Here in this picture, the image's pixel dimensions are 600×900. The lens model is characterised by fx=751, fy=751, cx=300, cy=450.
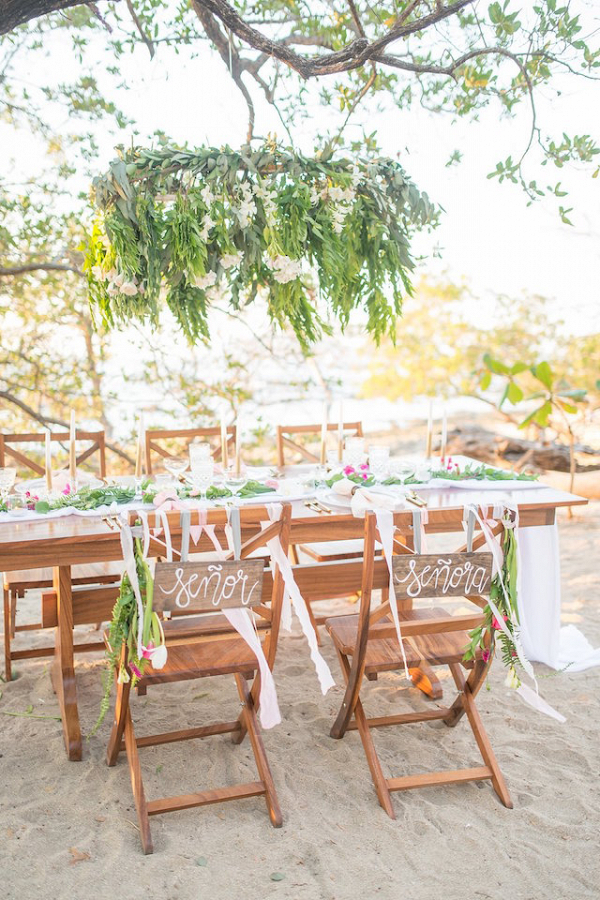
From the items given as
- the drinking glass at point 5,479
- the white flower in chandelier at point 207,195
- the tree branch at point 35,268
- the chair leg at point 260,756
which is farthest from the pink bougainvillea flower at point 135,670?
the tree branch at point 35,268

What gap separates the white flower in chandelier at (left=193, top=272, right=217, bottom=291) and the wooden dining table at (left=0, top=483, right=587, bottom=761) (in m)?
0.93

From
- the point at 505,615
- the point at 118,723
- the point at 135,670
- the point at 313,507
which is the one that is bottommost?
the point at 118,723

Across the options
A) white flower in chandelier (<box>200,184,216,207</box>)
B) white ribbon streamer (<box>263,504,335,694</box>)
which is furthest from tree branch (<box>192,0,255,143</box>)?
white ribbon streamer (<box>263,504,335,694</box>)

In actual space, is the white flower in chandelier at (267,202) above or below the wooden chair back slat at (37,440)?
above

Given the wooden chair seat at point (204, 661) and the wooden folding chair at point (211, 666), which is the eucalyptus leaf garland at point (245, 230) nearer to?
the wooden folding chair at point (211, 666)

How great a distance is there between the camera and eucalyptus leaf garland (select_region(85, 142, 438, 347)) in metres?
2.83

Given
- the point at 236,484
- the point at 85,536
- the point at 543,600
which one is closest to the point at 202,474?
the point at 236,484

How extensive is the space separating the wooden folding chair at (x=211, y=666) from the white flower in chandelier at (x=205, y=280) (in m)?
0.91

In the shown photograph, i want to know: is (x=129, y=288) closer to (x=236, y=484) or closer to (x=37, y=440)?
(x=236, y=484)

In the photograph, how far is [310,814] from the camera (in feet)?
8.29

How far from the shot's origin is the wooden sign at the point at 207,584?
7.66 feet

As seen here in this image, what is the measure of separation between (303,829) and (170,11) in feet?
14.1

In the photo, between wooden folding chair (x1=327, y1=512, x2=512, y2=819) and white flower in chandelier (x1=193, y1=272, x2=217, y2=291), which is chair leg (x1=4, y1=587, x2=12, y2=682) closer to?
wooden folding chair (x1=327, y1=512, x2=512, y2=819)

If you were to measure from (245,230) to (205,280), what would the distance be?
261 millimetres
